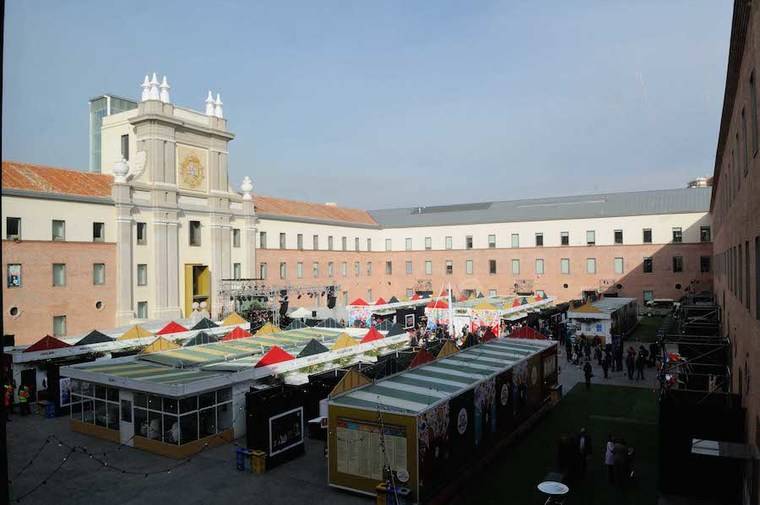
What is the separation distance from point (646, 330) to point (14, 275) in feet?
140

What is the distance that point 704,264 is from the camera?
174ft

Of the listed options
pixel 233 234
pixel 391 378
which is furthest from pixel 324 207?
pixel 391 378

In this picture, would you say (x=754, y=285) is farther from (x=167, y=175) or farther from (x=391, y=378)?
(x=167, y=175)

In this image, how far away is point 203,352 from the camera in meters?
23.2

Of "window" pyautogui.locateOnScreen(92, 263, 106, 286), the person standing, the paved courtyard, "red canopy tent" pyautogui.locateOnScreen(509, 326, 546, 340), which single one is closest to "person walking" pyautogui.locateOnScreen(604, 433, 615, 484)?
the person standing

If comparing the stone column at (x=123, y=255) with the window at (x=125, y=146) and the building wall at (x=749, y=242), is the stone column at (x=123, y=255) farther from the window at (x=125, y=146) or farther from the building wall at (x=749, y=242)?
the building wall at (x=749, y=242)

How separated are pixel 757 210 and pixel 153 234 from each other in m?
37.0

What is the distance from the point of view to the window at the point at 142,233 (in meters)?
38.8

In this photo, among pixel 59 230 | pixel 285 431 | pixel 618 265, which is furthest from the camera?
pixel 618 265

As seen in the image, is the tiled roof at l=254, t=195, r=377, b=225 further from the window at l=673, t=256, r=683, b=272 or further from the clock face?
the window at l=673, t=256, r=683, b=272

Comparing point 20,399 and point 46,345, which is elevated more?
point 46,345

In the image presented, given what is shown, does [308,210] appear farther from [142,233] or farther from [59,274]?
[59,274]

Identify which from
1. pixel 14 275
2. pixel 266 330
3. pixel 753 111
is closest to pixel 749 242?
pixel 753 111

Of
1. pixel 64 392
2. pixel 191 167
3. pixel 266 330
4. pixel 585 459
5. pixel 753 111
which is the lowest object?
pixel 585 459
